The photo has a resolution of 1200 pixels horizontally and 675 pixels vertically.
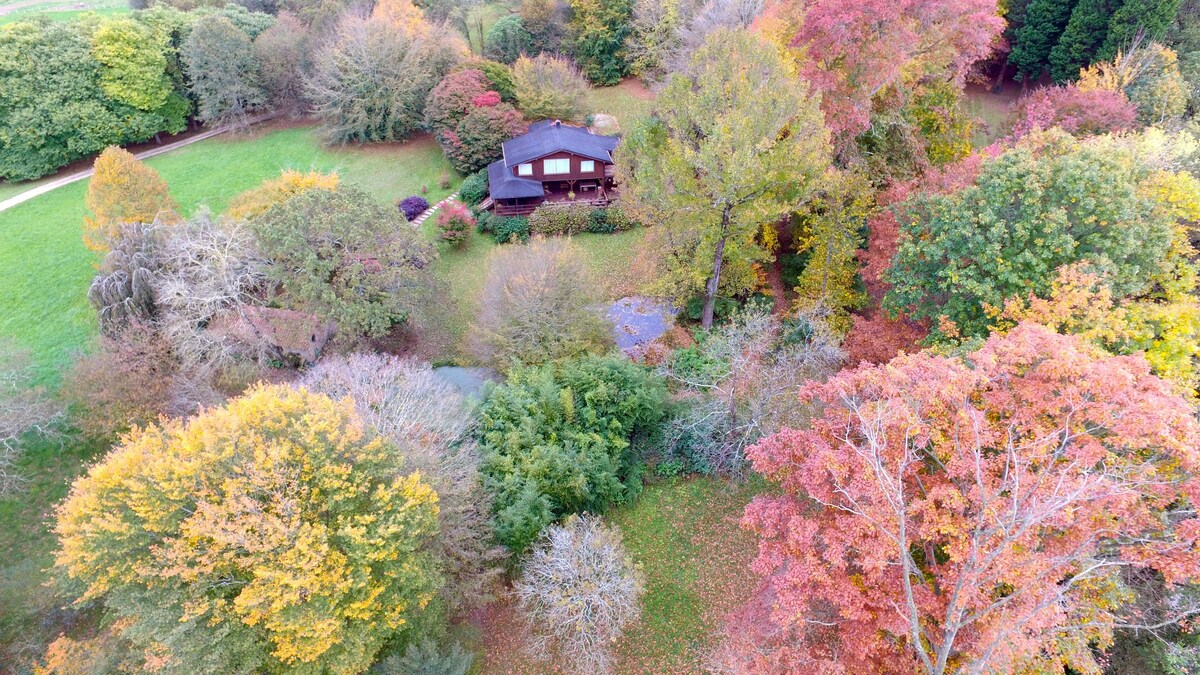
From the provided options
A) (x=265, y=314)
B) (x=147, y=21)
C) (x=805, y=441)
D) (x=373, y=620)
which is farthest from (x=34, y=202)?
(x=805, y=441)

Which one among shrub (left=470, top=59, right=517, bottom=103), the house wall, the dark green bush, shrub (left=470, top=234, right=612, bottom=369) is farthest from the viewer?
shrub (left=470, top=59, right=517, bottom=103)

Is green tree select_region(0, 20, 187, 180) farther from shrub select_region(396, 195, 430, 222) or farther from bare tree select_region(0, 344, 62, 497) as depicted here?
bare tree select_region(0, 344, 62, 497)

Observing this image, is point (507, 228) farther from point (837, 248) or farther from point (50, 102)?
point (50, 102)

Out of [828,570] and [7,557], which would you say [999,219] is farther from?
[7,557]

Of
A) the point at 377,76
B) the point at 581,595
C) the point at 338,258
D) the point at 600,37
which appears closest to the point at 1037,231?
the point at 581,595

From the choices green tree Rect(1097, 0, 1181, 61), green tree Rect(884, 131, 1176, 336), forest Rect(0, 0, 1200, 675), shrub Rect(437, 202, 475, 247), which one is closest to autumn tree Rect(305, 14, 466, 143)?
forest Rect(0, 0, 1200, 675)
